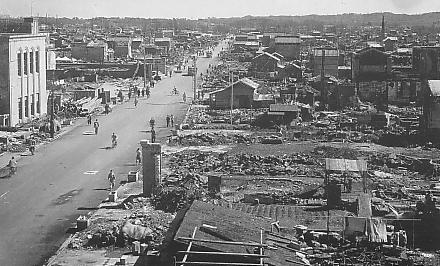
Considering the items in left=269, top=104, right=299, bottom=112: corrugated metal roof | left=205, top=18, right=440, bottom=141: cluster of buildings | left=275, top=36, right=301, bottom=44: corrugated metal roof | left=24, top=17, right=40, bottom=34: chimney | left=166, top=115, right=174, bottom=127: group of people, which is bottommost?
left=166, top=115, right=174, bottom=127: group of people

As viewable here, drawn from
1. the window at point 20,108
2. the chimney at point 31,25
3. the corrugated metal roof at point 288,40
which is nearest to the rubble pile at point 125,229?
the window at point 20,108

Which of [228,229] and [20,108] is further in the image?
[20,108]

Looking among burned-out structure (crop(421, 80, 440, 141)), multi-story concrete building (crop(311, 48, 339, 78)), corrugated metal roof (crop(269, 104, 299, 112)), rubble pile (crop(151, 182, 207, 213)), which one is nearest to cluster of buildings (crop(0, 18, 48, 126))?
corrugated metal roof (crop(269, 104, 299, 112))

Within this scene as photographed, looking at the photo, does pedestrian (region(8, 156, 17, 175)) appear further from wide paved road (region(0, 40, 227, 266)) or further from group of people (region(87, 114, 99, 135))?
group of people (region(87, 114, 99, 135))

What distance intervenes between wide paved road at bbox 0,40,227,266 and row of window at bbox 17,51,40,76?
3985 mm

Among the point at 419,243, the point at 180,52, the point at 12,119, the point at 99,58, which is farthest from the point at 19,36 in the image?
the point at 180,52

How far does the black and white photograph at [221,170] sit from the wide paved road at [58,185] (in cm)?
7

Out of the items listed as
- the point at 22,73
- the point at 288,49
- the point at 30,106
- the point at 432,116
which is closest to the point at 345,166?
the point at 432,116

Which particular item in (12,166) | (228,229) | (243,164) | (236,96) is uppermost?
(236,96)

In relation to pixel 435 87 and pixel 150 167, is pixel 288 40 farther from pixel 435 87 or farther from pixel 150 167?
pixel 150 167

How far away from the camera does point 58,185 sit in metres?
23.6

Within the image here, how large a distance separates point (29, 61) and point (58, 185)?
51.5 ft

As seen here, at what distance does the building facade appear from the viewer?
34.5m

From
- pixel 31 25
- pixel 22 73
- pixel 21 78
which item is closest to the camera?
pixel 21 78
